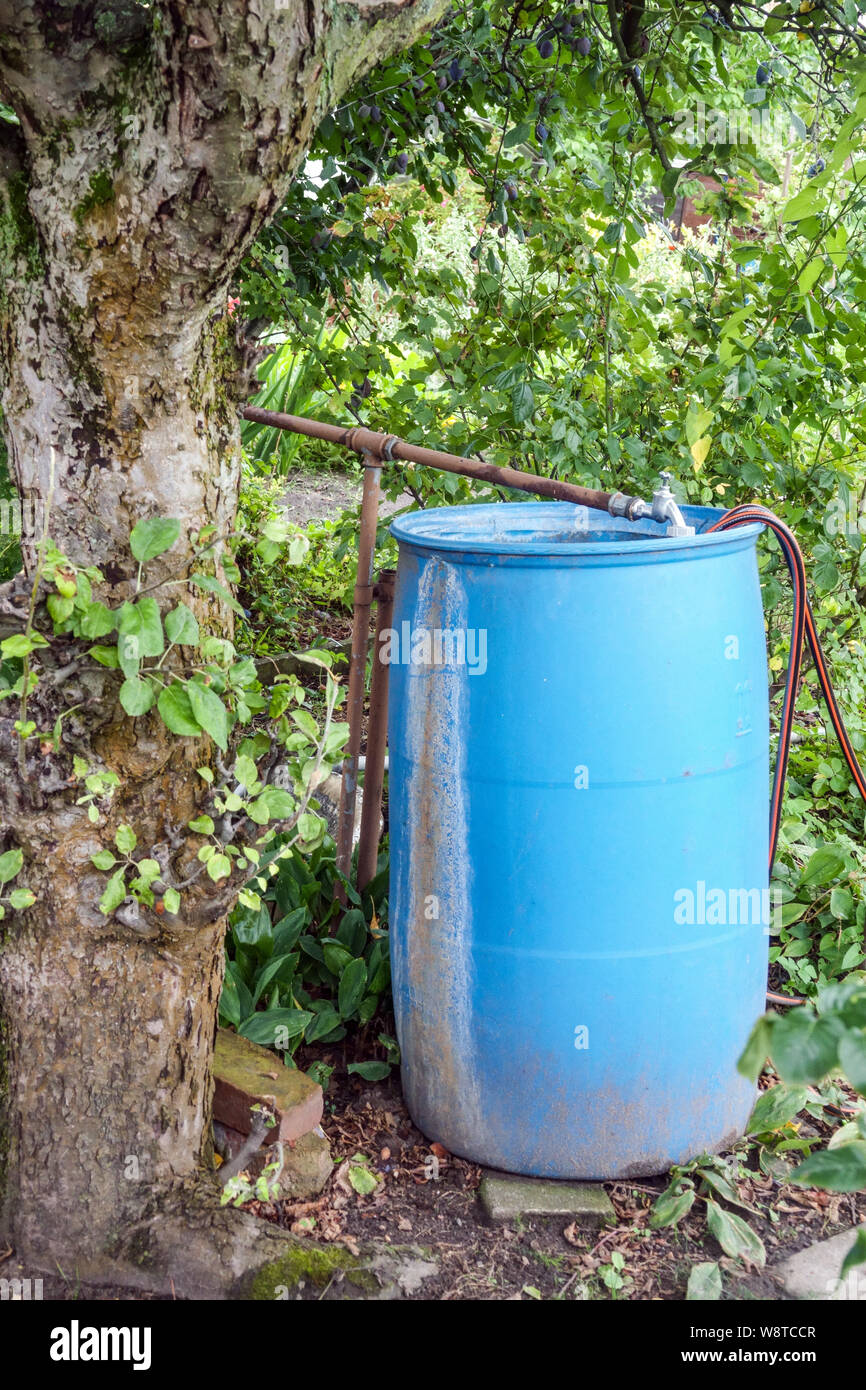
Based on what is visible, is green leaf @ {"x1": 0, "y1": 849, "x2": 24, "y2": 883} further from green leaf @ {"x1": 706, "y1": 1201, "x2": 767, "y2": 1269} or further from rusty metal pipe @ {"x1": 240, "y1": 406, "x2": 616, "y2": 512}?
green leaf @ {"x1": 706, "y1": 1201, "x2": 767, "y2": 1269}

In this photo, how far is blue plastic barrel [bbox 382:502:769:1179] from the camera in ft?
5.66

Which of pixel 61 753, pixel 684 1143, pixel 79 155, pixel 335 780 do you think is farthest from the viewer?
pixel 335 780

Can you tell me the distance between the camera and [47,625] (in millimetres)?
1448

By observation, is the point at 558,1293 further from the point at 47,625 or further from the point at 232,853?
the point at 47,625

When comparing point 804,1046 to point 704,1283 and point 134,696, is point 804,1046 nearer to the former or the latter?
point 134,696

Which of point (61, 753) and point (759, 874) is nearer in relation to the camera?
point (61, 753)

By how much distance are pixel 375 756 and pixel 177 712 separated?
992mm

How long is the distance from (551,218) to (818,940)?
1.69 meters

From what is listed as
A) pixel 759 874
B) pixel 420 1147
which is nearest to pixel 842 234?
pixel 759 874

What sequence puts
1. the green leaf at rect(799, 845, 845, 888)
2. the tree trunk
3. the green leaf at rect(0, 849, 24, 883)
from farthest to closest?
the green leaf at rect(799, 845, 845, 888) < the green leaf at rect(0, 849, 24, 883) < the tree trunk

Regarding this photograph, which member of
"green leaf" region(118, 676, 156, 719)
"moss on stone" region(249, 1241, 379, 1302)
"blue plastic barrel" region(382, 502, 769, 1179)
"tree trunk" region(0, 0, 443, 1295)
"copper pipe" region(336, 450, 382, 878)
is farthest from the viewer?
"copper pipe" region(336, 450, 382, 878)

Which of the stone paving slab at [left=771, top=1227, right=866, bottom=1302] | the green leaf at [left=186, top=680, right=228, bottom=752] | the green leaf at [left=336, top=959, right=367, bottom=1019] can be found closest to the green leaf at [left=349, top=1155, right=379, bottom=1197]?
the green leaf at [left=336, top=959, right=367, bottom=1019]

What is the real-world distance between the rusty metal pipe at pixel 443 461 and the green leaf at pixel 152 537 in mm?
356

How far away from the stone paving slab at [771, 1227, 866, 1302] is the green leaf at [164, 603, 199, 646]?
128cm
